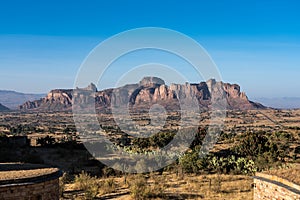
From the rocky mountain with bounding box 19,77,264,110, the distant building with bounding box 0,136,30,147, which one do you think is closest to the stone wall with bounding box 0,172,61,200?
the distant building with bounding box 0,136,30,147

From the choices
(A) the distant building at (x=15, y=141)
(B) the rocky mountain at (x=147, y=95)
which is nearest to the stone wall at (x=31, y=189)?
(A) the distant building at (x=15, y=141)

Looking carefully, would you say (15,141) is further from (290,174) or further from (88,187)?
(290,174)

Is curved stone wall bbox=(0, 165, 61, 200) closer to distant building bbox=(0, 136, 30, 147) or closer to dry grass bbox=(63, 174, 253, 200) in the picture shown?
dry grass bbox=(63, 174, 253, 200)

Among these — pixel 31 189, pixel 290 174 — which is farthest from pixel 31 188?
pixel 290 174

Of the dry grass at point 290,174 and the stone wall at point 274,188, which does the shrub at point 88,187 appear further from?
the dry grass at point 290,174

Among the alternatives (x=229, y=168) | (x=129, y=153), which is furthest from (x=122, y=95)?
(x=229, y=168)

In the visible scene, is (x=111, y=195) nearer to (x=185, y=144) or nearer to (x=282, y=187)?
(x=282, y=187)
